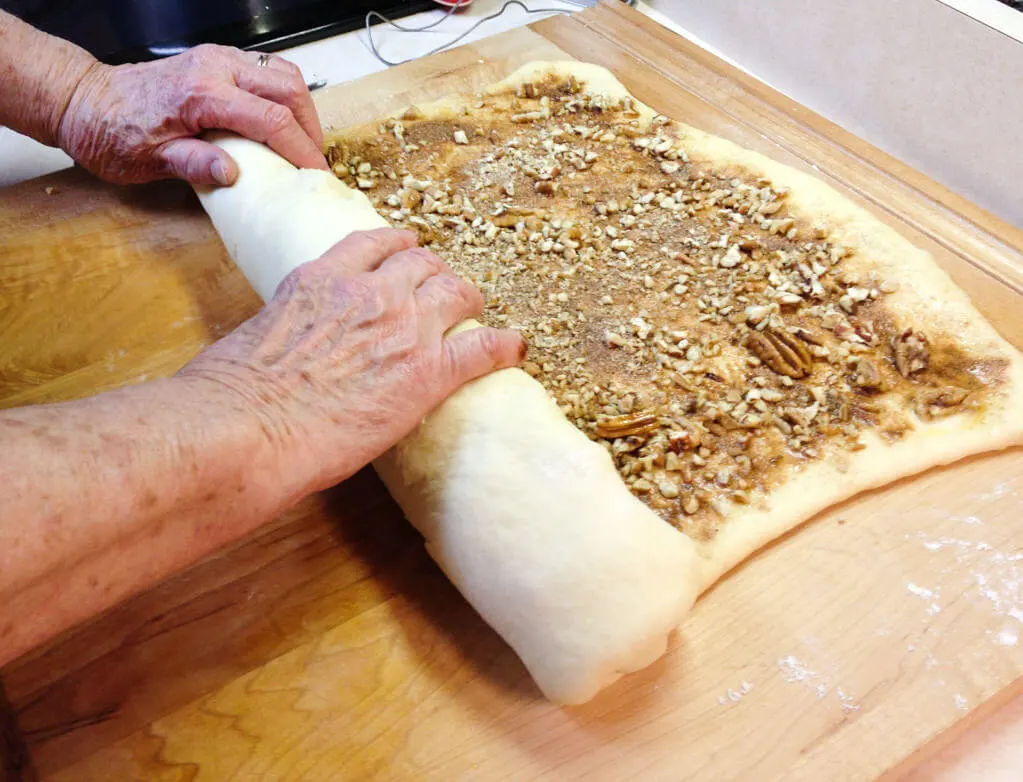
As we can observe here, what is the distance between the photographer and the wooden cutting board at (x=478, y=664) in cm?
95

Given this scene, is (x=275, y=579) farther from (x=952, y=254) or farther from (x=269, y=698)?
(x=952, y=254)

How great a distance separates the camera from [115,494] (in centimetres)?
75

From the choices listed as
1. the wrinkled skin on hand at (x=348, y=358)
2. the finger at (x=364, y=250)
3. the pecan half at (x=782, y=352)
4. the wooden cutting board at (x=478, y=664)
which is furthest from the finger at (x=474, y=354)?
the pecan half at (x=782, y=352)

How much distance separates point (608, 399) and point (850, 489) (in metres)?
0.40

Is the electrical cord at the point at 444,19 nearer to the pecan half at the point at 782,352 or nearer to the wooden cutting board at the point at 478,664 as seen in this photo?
the wooden cutting board at the point at 478,664

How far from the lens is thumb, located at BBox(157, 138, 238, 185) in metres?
1.38

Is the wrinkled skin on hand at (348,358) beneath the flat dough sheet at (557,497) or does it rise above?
above

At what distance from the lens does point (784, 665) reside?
1018 mm

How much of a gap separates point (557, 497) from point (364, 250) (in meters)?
0.46

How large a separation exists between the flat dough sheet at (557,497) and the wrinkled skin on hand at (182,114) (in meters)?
0.17

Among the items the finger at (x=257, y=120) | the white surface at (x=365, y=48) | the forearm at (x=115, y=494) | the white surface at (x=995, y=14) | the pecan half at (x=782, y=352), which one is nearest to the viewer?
the forearm at (x=115, y=494)

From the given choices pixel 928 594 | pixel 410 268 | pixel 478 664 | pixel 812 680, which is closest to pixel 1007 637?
pixel 928 594

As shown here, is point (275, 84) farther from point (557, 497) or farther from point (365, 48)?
point (557, 497)

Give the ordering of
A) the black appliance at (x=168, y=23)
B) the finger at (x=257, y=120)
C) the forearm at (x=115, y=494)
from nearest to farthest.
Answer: the forearm at (x=115, y=494) → the finger at (x=257, y=120) → the black appliance at (x=168, y=23)
